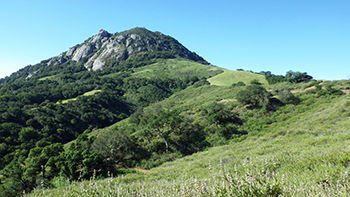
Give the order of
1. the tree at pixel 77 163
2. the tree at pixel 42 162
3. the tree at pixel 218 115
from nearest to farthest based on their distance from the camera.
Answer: the tree at pixel 77 163
the tree at pixel 42 162
the tree at pixel 218 115

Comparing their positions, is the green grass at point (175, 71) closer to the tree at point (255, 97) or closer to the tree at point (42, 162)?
the tree at point (255, 97)

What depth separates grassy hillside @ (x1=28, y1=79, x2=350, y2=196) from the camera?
341 centimetres

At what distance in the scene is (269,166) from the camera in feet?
23.4

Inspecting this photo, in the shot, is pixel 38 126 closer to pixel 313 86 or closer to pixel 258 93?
pixel 258 93

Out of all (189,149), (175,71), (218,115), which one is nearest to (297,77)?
(218,115)

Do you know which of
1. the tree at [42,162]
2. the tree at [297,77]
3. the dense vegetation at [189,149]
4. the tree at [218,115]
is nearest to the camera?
the dense vegetation at [189,149]

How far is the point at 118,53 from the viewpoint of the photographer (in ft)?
641

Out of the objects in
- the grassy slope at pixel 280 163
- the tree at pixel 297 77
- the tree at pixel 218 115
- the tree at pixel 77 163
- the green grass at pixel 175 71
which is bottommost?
the tree at pixel 77 163

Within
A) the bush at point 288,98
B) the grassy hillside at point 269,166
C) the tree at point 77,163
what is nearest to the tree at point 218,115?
the grassy hillside at point 269,166

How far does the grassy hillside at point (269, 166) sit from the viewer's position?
341 cm

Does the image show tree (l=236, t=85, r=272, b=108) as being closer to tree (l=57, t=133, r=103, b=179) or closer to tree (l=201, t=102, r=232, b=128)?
tree (l=201, t=102, r=232, b=128)

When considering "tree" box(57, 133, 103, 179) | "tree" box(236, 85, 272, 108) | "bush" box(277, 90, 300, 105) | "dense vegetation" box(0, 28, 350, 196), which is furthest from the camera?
"tree" box(236, 85, 272, 108)

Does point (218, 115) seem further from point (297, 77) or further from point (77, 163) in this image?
point (297, 77)

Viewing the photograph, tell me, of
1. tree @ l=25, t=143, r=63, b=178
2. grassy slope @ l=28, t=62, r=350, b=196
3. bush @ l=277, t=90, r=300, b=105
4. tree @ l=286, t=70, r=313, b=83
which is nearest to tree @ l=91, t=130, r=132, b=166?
tree @ l=25, t=143, r=63, b=178
